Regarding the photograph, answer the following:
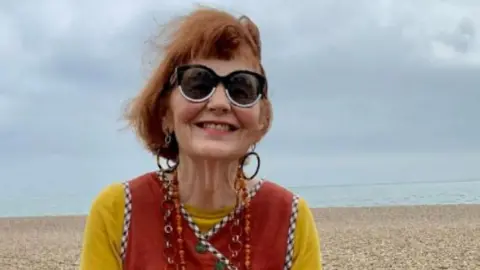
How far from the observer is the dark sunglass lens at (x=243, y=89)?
2303 mm

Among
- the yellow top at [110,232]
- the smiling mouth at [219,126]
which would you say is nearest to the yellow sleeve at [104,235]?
the yellow top at [110,232]

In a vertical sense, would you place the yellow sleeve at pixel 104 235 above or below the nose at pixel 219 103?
below

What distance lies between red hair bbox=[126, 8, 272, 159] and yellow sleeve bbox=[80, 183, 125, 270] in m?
0.35

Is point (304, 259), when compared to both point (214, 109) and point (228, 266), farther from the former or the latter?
point (214, 109)

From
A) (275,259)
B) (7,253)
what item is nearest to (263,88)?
(275,259)

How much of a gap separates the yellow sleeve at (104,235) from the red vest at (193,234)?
0.03 meters

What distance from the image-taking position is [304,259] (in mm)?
2559

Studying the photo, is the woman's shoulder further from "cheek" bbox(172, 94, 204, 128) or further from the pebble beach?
the pebble beach

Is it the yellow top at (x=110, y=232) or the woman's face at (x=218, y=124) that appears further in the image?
the yellow top at (x=110, y=232)

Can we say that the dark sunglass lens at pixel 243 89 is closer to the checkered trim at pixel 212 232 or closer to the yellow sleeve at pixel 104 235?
the checkered trim at pixel 212 232

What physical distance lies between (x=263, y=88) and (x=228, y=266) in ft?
2.03

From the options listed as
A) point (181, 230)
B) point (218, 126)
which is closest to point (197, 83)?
point (218, 126)

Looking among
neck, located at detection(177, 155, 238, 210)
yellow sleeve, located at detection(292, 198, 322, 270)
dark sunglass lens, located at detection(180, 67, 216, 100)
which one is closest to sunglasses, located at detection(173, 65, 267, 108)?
dark sunglass lens, located at detection(180, 67, 216, 100)

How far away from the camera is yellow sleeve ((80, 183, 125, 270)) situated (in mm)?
2443
